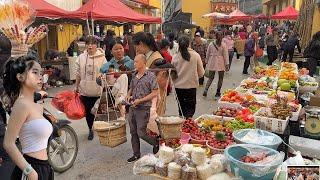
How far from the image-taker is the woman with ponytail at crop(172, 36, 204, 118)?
623 cm

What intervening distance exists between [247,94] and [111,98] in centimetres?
262

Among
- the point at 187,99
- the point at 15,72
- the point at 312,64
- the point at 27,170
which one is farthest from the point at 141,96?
the point at 312,64

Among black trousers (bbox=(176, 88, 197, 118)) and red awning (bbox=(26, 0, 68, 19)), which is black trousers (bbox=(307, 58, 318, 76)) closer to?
black trousers (bbox=(176, 88, 197, 118))

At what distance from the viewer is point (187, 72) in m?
6.25

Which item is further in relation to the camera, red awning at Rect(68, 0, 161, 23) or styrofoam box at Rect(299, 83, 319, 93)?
red awning at Rect(68, 0, 161, 23)

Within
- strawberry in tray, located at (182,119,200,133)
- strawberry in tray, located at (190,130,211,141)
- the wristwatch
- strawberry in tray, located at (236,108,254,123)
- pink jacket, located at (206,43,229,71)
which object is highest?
pink jacket, located at (206,43,229,71)

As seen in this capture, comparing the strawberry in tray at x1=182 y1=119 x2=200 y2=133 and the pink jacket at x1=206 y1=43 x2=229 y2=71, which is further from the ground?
the pink jacket at x1=206 y1=43 x2=229 y2=71

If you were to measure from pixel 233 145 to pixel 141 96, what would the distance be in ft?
6.02

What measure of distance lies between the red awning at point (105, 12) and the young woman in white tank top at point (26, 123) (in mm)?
8435

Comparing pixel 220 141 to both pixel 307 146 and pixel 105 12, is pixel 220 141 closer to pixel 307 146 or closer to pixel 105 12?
pixel 307 146

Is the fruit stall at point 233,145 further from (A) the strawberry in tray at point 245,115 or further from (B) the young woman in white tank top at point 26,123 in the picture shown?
(B) the young woman in white tank top at point 26,123

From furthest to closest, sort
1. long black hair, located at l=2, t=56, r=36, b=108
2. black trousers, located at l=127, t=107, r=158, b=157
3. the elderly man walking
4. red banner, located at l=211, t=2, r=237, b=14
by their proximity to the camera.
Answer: red banner, located at l=211, t=2, r=237, b=14 → black trousers, located at l=127, t=107, r=158, b=157 → the elderly man walking → long black hair, located at l=2, t=56, r=36, b=108

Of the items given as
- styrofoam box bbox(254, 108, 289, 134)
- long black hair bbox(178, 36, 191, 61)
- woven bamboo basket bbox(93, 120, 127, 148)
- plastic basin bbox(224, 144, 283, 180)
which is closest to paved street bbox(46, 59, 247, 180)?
woven bamboo basket bbox(93, 120, 127, 148)

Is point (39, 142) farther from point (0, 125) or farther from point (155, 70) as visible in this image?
point (155, 70)
